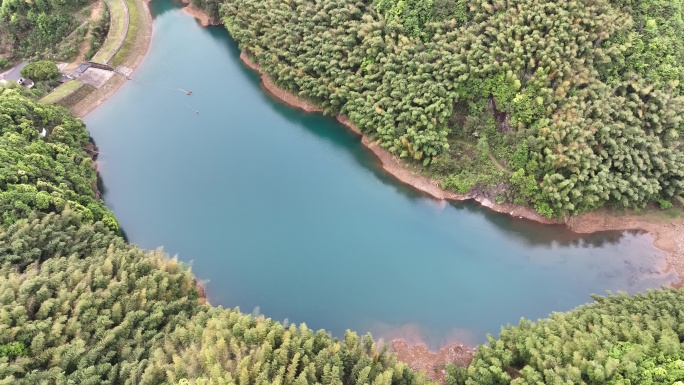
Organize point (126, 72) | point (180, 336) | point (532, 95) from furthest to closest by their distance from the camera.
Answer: point (126, 72) < point (532, 95) < point (180, 336)

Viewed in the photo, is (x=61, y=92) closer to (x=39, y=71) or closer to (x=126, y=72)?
(x=39, y=71)

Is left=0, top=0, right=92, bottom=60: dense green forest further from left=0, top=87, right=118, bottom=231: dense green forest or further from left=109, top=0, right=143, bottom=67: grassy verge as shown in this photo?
left=0, top=87, right=118, bottom=231: dense green forest

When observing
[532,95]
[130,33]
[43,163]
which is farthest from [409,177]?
[130,33]

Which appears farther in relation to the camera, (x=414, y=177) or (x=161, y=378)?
(x=414, y=177)

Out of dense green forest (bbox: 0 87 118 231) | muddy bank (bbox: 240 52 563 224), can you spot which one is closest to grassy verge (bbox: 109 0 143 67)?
dense green forest (bbox: 0 87 118 231)

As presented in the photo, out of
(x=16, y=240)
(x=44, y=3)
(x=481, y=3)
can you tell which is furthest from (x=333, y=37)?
(x=44, y=3)

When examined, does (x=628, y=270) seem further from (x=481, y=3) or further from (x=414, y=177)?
(x=481, y=3)
